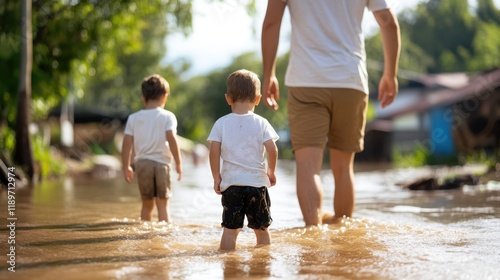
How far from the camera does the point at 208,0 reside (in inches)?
674

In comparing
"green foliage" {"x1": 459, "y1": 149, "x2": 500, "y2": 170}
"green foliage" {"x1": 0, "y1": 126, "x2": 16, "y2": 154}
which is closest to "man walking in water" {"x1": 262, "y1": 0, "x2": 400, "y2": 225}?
"green foliage" {"x1": 0, "y1": 126, "x2": 16, "y2": 154}

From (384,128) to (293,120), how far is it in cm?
3958

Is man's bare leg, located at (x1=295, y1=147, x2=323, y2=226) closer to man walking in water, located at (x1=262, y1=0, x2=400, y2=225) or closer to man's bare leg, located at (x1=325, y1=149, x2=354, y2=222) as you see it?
man walking in water, located at (x1=262, y1=0, x2=400, y2=225)

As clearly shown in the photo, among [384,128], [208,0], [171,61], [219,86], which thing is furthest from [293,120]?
[219,86]

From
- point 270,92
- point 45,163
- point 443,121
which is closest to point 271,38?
point 270,92

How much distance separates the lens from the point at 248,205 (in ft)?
16.0

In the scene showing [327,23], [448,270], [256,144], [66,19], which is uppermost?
[66,19]

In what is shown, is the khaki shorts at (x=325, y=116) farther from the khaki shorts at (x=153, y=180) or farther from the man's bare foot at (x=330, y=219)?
the khaki shorts at (x=153, y=180)

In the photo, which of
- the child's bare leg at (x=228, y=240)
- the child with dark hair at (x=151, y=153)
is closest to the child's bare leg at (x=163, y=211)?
the child with dark hair at (x=151, y=153)

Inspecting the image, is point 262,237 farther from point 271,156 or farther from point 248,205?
point 271,156

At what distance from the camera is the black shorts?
15.8 ft

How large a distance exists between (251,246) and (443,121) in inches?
1301

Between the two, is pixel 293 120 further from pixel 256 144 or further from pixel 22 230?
pixel 22 230

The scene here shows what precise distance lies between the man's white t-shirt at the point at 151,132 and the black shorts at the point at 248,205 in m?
1.76
